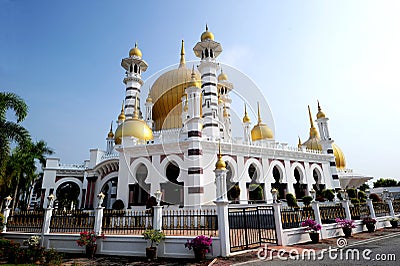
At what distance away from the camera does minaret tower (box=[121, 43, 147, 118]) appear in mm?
28578

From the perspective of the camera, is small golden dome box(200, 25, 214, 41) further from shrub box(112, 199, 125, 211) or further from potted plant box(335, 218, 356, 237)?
potted plant box(335, 218, 356, 237)

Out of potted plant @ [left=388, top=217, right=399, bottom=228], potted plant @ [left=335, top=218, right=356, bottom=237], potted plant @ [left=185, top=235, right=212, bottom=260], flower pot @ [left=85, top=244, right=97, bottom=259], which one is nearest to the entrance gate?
potted plant @ [left=185, top=235, right=212, bottom=260]

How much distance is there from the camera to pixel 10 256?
9.21 meters

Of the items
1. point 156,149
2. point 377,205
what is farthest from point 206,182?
point 377,205

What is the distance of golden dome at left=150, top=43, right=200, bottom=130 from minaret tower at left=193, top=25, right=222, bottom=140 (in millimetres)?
2996

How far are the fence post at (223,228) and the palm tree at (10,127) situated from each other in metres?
12.9

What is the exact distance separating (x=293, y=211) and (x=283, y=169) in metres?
12.0

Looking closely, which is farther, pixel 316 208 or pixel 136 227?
pixel 316 208

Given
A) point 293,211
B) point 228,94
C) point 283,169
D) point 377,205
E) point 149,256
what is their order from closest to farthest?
1. point 149,256
2. point 293,211
3. point 377,205
4. point 283,169
5. point 228,94

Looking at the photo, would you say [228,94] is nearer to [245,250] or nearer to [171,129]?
[171,129]

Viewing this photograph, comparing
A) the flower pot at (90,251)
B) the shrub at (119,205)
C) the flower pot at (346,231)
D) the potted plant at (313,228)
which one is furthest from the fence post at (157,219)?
the flower pot at (346,231)

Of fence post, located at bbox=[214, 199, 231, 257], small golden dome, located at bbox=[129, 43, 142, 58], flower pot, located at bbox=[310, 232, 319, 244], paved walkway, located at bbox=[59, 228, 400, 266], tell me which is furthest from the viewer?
small golden dome, located at bbox=[129, 43, 142, 58]

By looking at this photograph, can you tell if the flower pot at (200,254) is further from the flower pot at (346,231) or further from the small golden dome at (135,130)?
the small golden dome at (135,130)

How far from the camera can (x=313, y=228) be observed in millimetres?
11195
